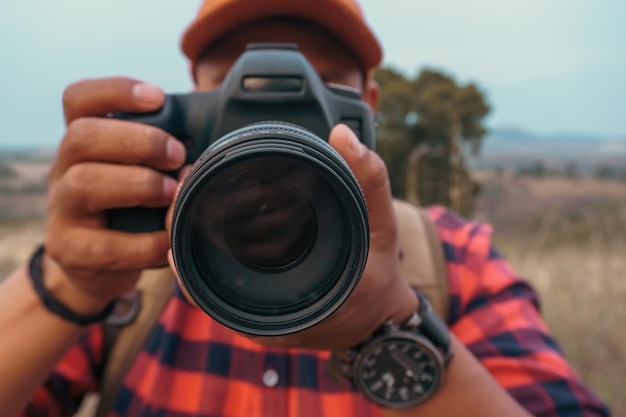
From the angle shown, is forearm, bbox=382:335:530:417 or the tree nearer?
forearm, bbox=382:335:530:417

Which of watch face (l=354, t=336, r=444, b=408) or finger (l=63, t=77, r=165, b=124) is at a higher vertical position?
finger (l=63, t=77, r=165, b=124)

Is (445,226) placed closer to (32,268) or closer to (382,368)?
(382,368)

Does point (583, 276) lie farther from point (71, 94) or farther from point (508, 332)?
point (71, 94)

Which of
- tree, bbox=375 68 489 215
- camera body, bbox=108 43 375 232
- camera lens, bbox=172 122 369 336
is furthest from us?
tree, bbox=375 68 489 215

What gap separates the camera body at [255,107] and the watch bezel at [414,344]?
283 mm

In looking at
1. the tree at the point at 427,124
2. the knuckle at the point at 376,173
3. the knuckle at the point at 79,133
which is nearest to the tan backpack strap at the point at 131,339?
the knuckle at the point at 79,133

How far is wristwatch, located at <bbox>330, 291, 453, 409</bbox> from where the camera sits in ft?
2.56

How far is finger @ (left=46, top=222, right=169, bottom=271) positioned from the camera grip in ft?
0.05

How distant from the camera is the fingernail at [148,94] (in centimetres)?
81

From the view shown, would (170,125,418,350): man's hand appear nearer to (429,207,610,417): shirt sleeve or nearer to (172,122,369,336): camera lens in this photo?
(172,122,369,336): camera lens

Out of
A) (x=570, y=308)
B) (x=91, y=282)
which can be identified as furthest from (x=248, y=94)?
(x=570, y=308)

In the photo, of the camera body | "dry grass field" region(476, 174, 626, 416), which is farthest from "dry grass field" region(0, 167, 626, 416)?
the camera body

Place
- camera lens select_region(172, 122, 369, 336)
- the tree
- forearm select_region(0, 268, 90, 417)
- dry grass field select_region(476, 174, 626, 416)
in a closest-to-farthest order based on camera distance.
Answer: camera lens select_region(172, 122, 369, 336), forearm select_region(0, 268, 90, 417), dry grass field select_region(476, 174, 626, 416), the tree

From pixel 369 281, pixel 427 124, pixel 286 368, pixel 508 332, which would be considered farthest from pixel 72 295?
pixel 427 124
